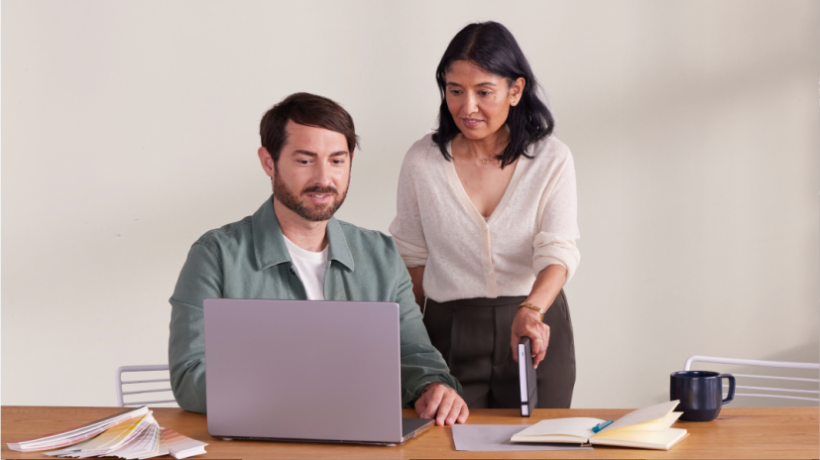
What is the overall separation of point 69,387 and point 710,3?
3312mm

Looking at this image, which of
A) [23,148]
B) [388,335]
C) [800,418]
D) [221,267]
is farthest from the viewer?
[23,148]

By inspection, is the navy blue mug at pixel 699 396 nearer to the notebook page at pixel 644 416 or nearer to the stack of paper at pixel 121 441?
the notebook page at pixel 644 416

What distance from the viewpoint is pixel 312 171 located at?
1724 mm

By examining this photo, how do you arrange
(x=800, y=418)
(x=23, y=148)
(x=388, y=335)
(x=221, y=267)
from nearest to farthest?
(x=388, y=335) < (x=800, y=418) < (x=221, y=267) < (x=23, y=148)

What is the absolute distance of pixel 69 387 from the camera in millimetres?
3404

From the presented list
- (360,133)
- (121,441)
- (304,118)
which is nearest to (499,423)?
(121,441)

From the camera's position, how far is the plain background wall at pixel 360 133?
3.29 m

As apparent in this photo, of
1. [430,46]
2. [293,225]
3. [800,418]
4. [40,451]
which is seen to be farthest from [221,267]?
[430,46]

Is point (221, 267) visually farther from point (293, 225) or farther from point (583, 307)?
point (583, 307)

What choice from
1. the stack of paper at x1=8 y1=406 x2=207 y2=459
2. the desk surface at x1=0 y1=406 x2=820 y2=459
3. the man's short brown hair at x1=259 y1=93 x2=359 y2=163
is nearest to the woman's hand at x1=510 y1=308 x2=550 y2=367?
the desk surface at x1=0 y1=406 x2=820 y2=459

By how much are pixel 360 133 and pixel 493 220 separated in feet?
4.62

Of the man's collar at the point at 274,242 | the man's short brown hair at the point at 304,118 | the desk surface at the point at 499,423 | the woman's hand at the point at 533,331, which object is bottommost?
the desk surface at the point at 499,423

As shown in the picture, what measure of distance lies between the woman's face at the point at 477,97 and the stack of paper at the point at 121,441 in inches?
43.1

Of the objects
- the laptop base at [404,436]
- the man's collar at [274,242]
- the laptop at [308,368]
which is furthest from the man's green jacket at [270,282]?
the laptop at [308,368]
